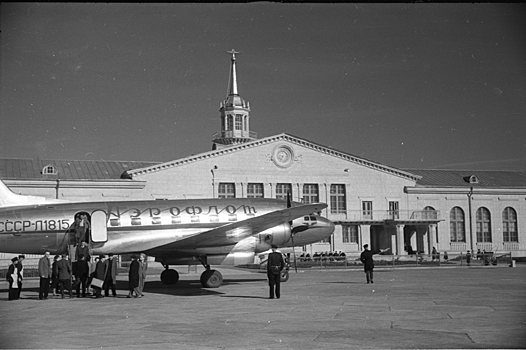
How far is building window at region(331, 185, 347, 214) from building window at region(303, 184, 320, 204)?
222 centimetres

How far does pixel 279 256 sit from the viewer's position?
22156mm

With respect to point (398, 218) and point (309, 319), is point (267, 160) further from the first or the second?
point (309, 319)

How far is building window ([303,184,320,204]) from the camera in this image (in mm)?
70375

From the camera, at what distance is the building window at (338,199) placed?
71.4 m

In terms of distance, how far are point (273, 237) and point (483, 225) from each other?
54784 mm

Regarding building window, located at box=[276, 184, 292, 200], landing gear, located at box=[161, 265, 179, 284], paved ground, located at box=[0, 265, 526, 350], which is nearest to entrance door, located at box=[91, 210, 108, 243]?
paved ground, located at box=[0, 265, 526, 350]

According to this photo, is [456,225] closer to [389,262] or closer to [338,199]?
[338,199]

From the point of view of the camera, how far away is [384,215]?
72500 mm

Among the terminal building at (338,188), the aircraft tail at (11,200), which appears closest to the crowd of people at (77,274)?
the aircraft tail at (11,200)

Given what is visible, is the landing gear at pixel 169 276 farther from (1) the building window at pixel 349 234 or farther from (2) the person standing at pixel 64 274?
(1) the building window at pixel 349 234

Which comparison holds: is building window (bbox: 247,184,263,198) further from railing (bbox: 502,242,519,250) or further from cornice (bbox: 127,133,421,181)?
railing (bbox: 502,242,519,250)

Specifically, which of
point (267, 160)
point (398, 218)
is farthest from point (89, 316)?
point (398, 218)

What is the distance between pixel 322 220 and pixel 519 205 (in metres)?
53.5

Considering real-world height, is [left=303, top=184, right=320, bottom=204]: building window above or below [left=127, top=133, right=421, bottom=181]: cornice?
below
